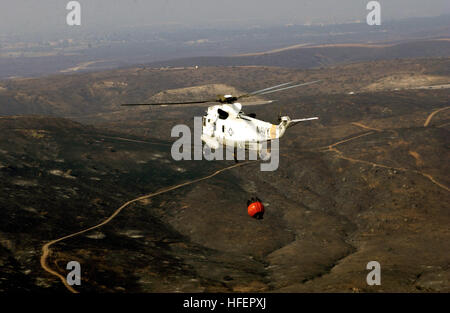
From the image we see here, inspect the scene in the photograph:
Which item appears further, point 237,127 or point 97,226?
point 97,226

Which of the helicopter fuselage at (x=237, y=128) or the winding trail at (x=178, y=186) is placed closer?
the helicopter fuselage at (x=237, y=128)

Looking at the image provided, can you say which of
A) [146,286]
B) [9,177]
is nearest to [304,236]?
[146,286]

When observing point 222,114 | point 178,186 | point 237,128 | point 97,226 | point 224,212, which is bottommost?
point 224,212

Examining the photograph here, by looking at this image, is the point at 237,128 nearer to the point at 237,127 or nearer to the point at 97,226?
the point at 237,127

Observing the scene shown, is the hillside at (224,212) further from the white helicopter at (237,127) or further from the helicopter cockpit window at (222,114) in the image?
the helicopter cockpit window at (222,114)

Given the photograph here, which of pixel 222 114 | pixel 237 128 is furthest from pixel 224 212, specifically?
pixel 237 128

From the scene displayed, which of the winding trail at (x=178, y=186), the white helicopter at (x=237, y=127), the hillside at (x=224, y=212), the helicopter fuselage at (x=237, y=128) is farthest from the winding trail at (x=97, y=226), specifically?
the helicopter fuselage at (x=237, y=128)

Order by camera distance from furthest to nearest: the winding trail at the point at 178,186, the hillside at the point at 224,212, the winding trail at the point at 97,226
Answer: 1. the hillside at the point at 224,212
2. the winding trail at the point at 178,186
3. the winding trail at the point at 97,226

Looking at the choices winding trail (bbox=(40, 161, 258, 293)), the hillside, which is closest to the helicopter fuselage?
the hillside

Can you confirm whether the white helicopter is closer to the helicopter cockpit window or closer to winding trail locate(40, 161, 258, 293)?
the helicopter cockpit window

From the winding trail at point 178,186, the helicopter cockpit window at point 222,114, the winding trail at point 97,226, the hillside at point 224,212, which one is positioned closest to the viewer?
the winding trail at point 97,226
